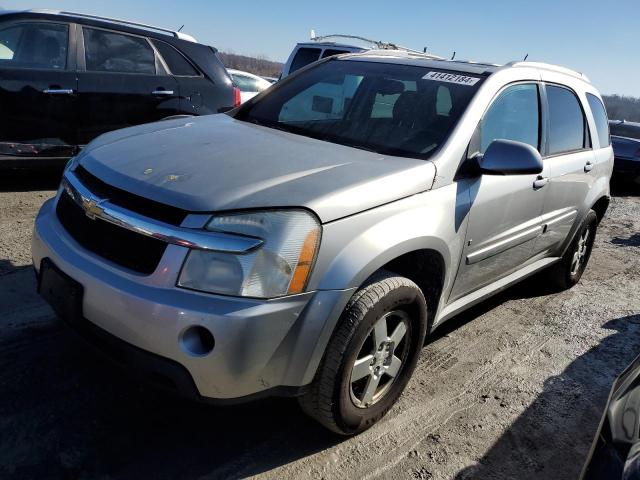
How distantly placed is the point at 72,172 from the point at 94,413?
1164 mm

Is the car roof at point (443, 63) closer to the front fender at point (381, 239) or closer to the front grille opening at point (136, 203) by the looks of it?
the front fender at point (381, 239)

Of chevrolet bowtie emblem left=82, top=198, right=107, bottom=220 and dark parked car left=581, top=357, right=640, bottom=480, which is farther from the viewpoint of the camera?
chevrolet bowtie emblem left=82, top=198, right=107, bottom=220

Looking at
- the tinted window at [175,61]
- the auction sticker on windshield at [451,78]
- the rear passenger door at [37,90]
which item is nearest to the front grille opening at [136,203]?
the auction sticker on windshield at [451,78]

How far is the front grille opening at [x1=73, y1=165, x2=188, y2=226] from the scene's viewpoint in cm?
220

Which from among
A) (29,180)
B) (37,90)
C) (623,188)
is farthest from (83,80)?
(623,188)

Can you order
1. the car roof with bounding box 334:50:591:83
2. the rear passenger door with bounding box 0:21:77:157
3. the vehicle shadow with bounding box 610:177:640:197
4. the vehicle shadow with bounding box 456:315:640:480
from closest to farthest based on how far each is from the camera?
the vehicle shadow with bounding box 456:315:640:480
the car roof with bounding box 334:50:591:83
the rear passenger door with bounding box 0:21:77:157
the vehicle shadow with bounding box 610:177:640:197

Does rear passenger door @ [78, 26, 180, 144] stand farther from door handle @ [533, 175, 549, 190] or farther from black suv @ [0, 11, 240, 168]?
door handle @ [533, 175, 549, 190]

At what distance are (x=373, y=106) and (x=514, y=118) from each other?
0.91 m

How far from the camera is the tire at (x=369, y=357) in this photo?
2367 mm

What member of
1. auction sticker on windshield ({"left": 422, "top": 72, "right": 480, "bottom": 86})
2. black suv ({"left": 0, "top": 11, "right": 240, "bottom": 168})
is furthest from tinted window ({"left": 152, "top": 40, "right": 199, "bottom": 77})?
auction sticker on windshield ({"left": 422, "top": 72, "right": 480, "bottom": 86})

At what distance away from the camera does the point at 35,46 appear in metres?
5.62

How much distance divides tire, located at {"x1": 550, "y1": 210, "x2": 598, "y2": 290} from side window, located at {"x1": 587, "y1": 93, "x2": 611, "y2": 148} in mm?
635

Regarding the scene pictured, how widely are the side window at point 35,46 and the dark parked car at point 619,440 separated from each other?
5692 mm

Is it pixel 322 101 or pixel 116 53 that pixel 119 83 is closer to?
pixel 116 53
